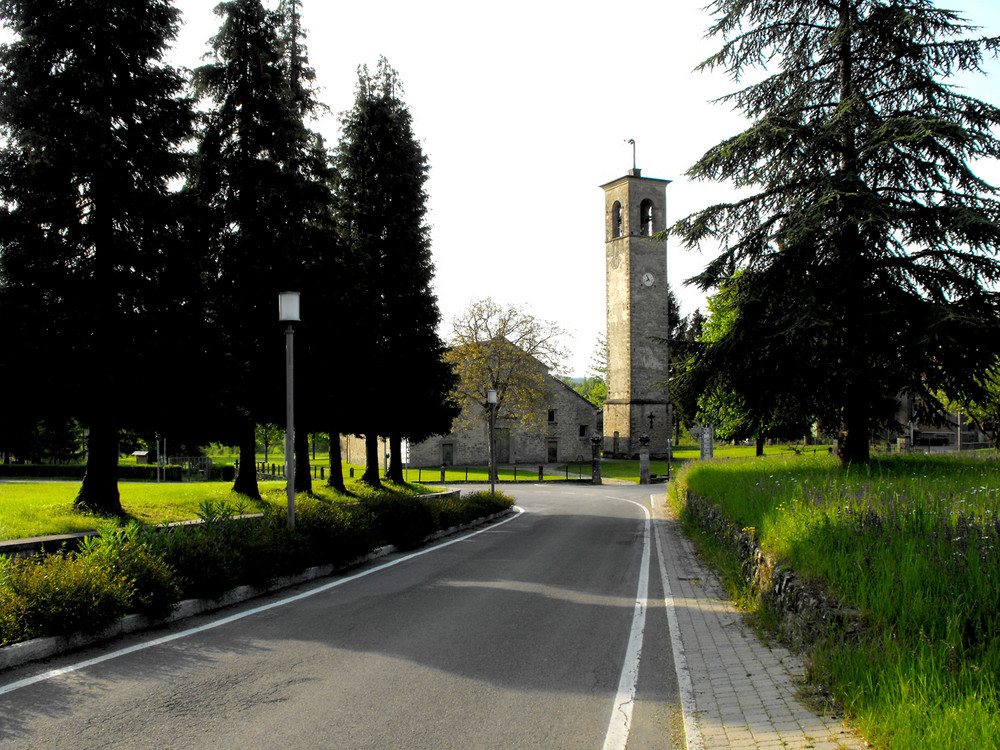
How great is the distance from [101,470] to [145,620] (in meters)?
8.13

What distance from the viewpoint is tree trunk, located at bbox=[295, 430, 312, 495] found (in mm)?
21266

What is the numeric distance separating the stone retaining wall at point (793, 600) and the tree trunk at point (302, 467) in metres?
14.2

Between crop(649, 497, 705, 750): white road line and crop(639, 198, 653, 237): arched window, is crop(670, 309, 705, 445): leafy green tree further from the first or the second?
crop(639, 198, 653, 237): arched window

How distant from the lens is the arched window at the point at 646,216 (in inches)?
2304

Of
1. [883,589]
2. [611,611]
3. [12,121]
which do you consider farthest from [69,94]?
[883,589]

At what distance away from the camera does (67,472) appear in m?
38.6

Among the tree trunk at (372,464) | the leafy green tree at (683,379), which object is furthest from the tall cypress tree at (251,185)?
the leafy green tree at (683,379)

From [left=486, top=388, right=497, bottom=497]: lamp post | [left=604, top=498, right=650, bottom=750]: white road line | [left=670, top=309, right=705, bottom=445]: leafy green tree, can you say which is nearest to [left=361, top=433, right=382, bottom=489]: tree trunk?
[left=486, top=388, right=497, bottom=497]: lamp post

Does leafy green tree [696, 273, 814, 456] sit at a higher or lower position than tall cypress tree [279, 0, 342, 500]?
lower

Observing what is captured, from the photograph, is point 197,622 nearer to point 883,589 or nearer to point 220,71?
point 883,589

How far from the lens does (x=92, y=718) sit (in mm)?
4949

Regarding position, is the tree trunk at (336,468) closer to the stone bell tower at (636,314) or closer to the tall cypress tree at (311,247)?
the tall cypress tree at (311,247)

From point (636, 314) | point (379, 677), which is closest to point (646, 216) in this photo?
point (636, 314)

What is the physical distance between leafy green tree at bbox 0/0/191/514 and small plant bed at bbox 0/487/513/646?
4.56 meters
